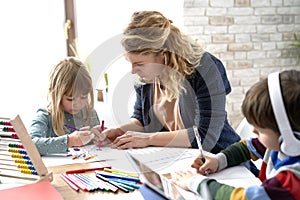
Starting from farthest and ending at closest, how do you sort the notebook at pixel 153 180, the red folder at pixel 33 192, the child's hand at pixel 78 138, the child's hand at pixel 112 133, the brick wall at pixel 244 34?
the brick wall at pixel 244 34 < the child's hand at pixel 112 133 < the child's hand at pixel 78 138 < the red folder at pixel 33 192 < the notebook at pixel 153 180

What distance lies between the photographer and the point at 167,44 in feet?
5.85

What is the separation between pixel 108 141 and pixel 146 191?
0.82m

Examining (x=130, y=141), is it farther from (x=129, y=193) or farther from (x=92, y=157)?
(x=129, y=193)

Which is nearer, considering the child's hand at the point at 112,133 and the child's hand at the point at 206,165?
the child's hand at the point at 206,165

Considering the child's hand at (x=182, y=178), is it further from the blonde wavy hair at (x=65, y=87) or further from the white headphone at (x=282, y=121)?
A: the blonde wavy hair at (x=65, y=87)

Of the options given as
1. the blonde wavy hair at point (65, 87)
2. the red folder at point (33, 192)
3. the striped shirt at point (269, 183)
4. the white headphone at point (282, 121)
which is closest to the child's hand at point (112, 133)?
the blonde wavy hair at point (65, 87)

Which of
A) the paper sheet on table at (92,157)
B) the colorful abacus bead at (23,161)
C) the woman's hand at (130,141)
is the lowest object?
the paper sheet on table at (92,157)

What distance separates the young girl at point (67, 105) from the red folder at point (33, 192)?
1.63 ft

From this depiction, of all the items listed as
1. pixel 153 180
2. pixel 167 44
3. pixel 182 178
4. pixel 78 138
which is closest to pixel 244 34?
pixel 167 44

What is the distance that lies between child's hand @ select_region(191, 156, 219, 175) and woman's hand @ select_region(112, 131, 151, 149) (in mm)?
343

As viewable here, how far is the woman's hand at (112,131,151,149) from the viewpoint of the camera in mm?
1678

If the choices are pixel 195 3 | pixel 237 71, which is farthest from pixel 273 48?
pixel 195 3

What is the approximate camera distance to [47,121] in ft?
6.05

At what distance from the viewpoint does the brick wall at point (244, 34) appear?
3391 mm
